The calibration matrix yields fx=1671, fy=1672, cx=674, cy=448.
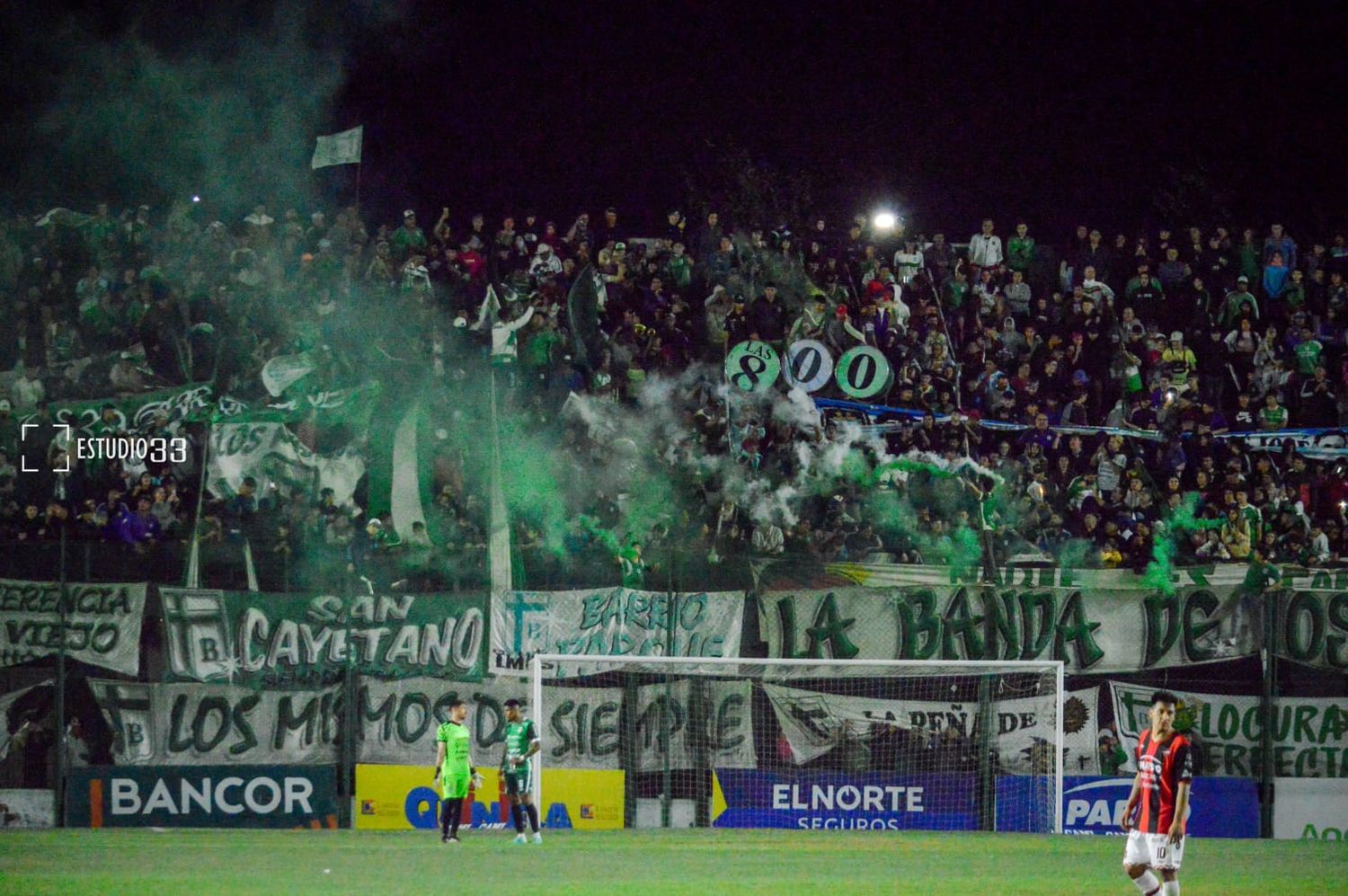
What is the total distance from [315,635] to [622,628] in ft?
11.7

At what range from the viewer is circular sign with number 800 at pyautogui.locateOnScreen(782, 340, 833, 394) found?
2375cm

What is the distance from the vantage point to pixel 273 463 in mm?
20969

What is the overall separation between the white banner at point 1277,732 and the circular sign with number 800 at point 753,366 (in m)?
6.83

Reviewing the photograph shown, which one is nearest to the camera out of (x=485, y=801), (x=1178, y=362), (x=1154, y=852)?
(x=1154, y=852)

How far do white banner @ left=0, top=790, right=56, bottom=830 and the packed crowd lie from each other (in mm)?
3058

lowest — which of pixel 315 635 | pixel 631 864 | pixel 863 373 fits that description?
pixel 631 864

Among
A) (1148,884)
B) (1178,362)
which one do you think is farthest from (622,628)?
(1178,362)

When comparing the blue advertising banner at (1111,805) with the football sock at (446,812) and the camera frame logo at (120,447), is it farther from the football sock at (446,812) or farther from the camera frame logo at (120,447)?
the camera frame logo at (120,447)

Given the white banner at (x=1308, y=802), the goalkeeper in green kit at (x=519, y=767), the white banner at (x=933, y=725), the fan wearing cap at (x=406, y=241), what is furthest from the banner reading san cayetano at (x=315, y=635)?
the white banner at (x=1308, y=802)

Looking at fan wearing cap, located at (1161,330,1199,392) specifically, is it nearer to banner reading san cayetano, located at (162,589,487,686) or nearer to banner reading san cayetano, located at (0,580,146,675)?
banner reading san cayetano, located at (162,589,487,686)

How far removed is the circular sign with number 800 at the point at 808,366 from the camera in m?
23.8

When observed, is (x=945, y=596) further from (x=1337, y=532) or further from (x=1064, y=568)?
(x=1337, y=532)

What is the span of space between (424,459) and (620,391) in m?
3.20

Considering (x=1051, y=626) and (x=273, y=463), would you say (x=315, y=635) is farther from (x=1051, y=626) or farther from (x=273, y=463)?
(x=1051, y=626)
